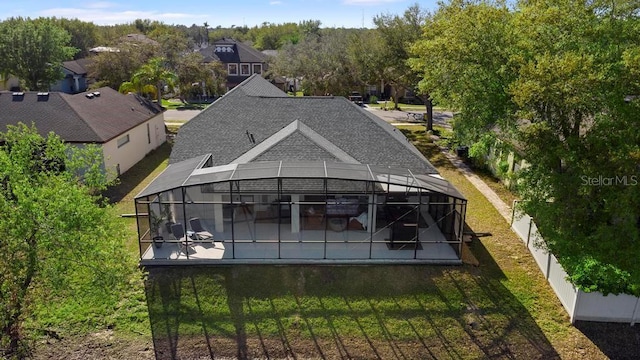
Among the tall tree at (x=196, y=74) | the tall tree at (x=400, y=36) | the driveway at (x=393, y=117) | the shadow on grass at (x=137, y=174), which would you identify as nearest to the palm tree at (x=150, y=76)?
the shadow on grass at (x=137, y=174)

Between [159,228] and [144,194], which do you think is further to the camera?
[159,228]

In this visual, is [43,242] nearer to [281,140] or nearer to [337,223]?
[337,223]

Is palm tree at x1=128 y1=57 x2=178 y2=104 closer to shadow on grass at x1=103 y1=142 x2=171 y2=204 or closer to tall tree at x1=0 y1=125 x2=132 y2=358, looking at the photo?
shadow on grass at x1=103 y1=142 x2=171 y2=204

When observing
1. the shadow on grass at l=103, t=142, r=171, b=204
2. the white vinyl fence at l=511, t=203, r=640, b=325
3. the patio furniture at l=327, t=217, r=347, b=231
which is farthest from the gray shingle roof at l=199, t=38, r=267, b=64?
the white vinyl fence at l=511, t=203, r=640, b=325

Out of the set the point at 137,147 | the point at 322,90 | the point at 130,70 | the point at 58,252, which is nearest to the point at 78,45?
the point at 130,70

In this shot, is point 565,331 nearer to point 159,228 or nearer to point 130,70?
point 159,228

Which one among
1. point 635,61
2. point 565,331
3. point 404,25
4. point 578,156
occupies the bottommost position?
point 565,331
